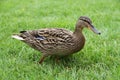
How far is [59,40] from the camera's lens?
414 centimetres

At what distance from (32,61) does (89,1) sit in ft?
19.2

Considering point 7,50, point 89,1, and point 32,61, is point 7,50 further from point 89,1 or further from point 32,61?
point 89,1

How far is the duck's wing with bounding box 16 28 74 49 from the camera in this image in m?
4.14

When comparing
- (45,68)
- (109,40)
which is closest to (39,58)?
(45,68)

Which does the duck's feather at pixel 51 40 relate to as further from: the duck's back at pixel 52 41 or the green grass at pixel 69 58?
the green grass at pixel 69 58

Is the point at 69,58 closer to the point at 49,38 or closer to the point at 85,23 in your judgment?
the point at 49,38

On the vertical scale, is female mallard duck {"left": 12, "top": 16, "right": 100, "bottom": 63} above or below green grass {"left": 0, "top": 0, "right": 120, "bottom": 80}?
above

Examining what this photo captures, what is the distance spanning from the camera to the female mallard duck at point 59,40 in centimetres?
412

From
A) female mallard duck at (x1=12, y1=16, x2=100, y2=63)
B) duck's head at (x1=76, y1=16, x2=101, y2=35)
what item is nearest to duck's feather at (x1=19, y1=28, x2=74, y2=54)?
female mallard duck at (x1=12, y1=16, x2=100, y2=63)

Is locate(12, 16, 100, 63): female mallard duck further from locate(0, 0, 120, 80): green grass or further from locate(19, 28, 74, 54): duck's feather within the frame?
locate(0, 0, 120, 80): green grass

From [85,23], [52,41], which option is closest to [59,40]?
[52,41]

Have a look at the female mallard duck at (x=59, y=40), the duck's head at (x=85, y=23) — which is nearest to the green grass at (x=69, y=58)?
the female mallard duck at (x=59, y=40)

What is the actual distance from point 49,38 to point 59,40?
15cm

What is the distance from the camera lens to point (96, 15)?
7.45 meters
